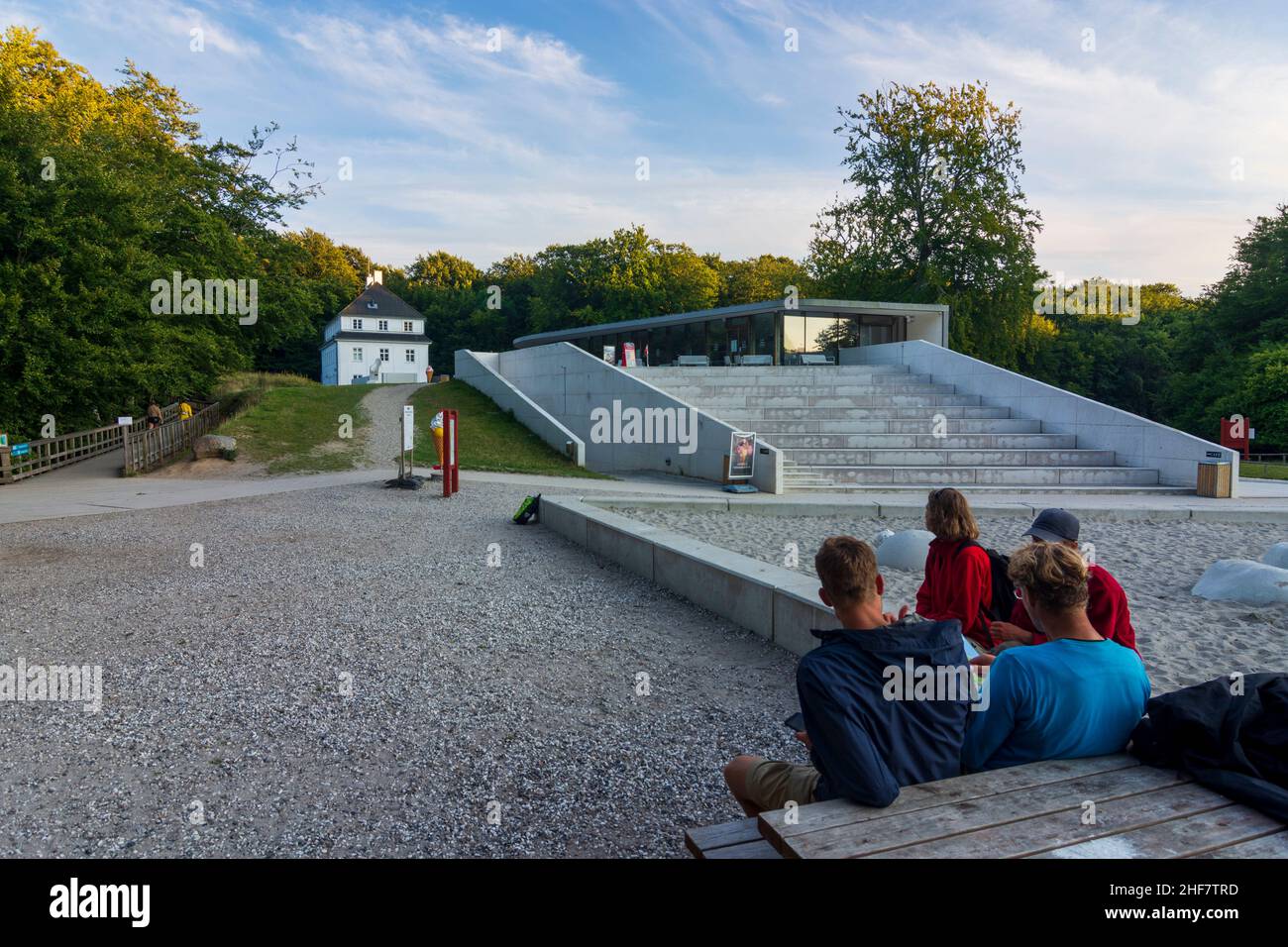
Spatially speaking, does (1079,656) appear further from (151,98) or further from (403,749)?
(151,98)

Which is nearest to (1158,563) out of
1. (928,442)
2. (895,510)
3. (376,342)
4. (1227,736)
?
(895,510)

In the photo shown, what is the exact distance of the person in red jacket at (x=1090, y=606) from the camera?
12.1 feet

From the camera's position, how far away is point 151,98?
34.4m

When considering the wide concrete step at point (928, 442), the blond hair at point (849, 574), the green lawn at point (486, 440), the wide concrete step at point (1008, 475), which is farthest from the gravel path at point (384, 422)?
the blond hair at point (849, 574)

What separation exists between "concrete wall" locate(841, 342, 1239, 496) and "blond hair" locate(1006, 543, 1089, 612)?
1532 centimetres

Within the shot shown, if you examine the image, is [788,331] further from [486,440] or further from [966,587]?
[966,587]

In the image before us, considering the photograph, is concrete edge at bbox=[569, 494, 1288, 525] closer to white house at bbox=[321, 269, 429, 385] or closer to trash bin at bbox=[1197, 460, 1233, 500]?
trash bin at bbox=[1197, 460, 1233, 500]

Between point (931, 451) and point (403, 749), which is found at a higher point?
point (931, 451)

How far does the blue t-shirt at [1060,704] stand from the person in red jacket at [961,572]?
1434mm

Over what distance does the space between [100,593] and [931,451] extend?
1580 centimetres

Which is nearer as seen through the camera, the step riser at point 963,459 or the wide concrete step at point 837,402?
the step riser at point 963,459

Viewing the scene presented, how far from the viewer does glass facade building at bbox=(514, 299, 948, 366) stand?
2766cm

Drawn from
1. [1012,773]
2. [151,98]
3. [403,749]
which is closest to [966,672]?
[1012,773]

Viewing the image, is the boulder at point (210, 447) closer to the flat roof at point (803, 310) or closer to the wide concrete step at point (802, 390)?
the wide concrete step at point (802, 390)
